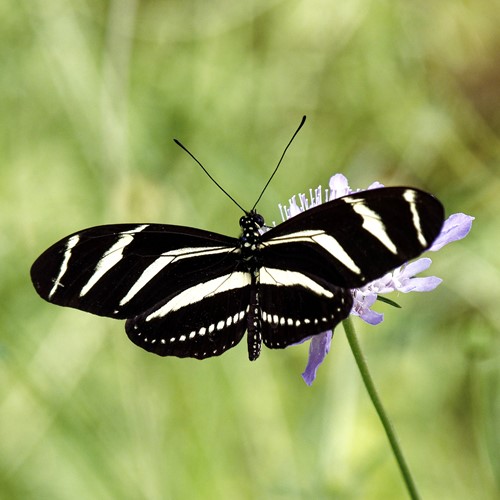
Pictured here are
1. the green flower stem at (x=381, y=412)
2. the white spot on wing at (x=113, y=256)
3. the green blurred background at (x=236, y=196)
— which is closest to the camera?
the green flower stem at (x=381, y=412)

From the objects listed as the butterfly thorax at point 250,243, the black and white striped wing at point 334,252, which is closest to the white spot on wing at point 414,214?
the black and white striped wing at point 334,252

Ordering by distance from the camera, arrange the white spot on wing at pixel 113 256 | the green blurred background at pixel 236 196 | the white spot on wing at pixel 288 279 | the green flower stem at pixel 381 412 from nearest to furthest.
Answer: the green flower stem at pixel 381 412
the white spot on wing at pixel 288 279
the white spot on wing at pixel 113 256
the green blurred background at pixel 236 196

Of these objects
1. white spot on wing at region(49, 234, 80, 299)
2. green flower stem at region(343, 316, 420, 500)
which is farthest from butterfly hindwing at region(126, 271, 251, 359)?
green flower stem at region(343, 316, 420, 500)

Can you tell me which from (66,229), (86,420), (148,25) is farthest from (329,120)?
(86,420)

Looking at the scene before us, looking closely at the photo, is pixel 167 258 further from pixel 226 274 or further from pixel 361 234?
pixel 361 234

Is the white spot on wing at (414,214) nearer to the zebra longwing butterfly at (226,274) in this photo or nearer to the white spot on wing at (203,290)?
the zebra longwing butterfly at (226,274)

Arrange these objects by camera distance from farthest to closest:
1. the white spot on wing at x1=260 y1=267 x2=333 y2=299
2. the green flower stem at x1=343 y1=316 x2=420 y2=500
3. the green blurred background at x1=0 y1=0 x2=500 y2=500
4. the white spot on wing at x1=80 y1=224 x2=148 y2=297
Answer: the green blurred background at x1=0 y1=0 x2=500 y2=500
the white spot on wing at x1=80 y1=224 x2=148 y2=297
the white spot on wing at x1=260 y1=267 x2=333 y2=299
the green flower stem at x1=343 y1=316 x2=420 y2=500

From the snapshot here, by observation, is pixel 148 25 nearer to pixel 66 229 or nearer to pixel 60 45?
pixel 60 45

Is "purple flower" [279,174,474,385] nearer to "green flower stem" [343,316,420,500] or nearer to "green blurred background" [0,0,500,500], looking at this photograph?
"green flower stem" [343,316,420,500]
